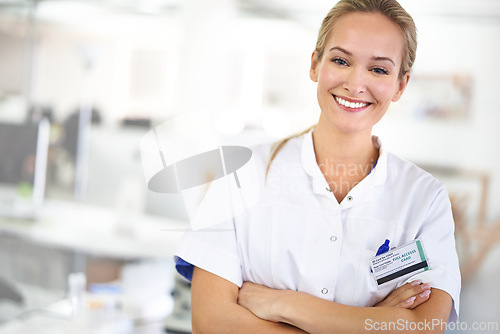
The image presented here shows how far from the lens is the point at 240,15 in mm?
4430

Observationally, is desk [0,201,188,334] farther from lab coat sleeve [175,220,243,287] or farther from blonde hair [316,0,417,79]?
blonde hair [316,0,417,79]

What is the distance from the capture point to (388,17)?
1070 millimetres

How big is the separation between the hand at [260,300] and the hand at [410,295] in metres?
0.22

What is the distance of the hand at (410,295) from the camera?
3.43ft

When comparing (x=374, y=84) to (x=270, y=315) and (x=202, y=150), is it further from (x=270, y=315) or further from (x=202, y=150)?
(x=202, y=150)

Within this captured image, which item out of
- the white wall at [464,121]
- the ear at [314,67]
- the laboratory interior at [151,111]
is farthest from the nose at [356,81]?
the white wall at [464,121]

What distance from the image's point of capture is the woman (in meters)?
1.06

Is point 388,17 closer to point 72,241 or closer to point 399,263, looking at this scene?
point 399,263

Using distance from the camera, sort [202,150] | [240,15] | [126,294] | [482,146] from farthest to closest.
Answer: [240,15]
[482,146]
[126,294]
[202,150]

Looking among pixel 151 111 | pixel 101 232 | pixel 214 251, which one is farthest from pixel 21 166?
pixel 214 251

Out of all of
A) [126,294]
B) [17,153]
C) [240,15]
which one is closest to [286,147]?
[126,294]

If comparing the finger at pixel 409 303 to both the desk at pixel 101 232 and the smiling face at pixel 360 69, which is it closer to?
the smiling face at pixel 360 69

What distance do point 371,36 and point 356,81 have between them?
9 centimetres

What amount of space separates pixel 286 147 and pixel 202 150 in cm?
40
